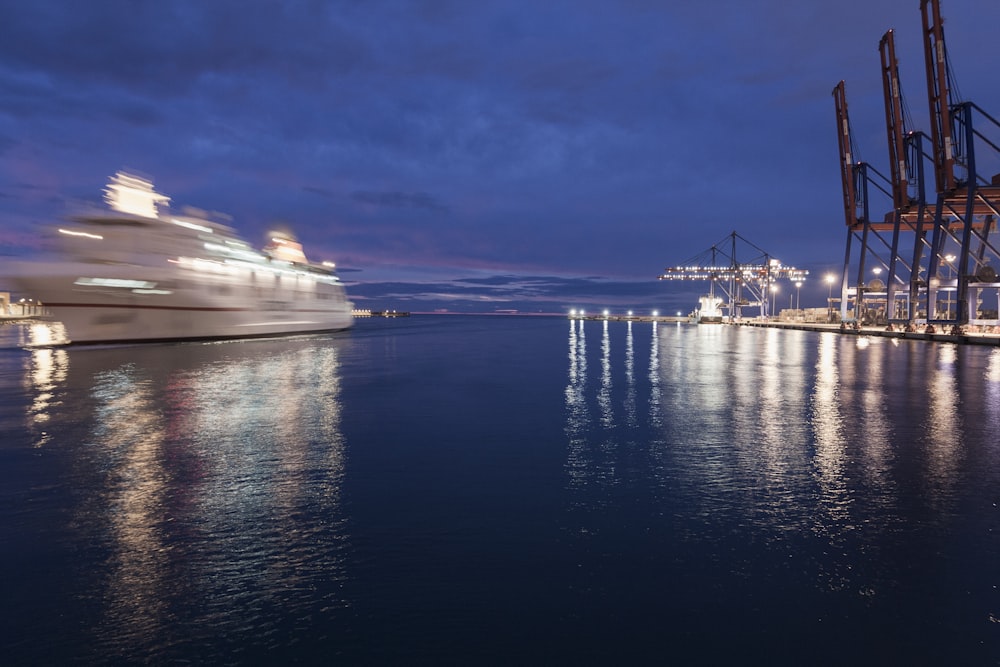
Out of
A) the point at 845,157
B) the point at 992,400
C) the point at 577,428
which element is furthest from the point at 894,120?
the point at 577,428

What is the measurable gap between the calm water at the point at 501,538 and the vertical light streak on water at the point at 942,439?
8 cm

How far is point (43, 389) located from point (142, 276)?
109 feet

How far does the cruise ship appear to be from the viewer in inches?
1897

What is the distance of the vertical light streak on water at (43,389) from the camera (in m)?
13.4

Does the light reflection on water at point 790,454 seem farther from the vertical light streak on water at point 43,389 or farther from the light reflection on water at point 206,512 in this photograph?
the vertical light streak on water at point 43,389

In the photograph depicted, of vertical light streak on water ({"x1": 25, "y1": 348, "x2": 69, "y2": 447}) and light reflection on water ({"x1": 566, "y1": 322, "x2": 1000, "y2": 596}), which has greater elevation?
vertical light streak on water ({"x1": 25, "y1": 348, "x2": 69, "y2": 447})

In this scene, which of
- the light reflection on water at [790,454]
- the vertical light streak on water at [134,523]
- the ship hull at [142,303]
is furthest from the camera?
the ship hull at [142,303]

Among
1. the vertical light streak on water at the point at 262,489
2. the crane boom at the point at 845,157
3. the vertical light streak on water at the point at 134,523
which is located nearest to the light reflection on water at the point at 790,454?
the vertical light streak on water at the point at 262,489

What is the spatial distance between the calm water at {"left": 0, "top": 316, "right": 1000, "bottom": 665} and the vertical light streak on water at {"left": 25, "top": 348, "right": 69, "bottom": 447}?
0.75 feet

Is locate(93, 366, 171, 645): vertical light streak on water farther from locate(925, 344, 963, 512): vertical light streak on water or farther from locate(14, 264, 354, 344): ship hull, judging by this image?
locate(14, 264, 354, 344): ship hull

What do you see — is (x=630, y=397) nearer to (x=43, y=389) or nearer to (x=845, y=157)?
(x=43, y=389)

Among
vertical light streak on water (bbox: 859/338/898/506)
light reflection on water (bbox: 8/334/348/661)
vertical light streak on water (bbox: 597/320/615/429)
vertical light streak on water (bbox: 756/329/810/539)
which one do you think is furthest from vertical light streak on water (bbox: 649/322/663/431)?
light reflection on water (bbox: 8/334/348/661)

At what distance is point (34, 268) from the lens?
47.9 metres

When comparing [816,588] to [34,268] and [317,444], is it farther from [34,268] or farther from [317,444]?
[34,268]
